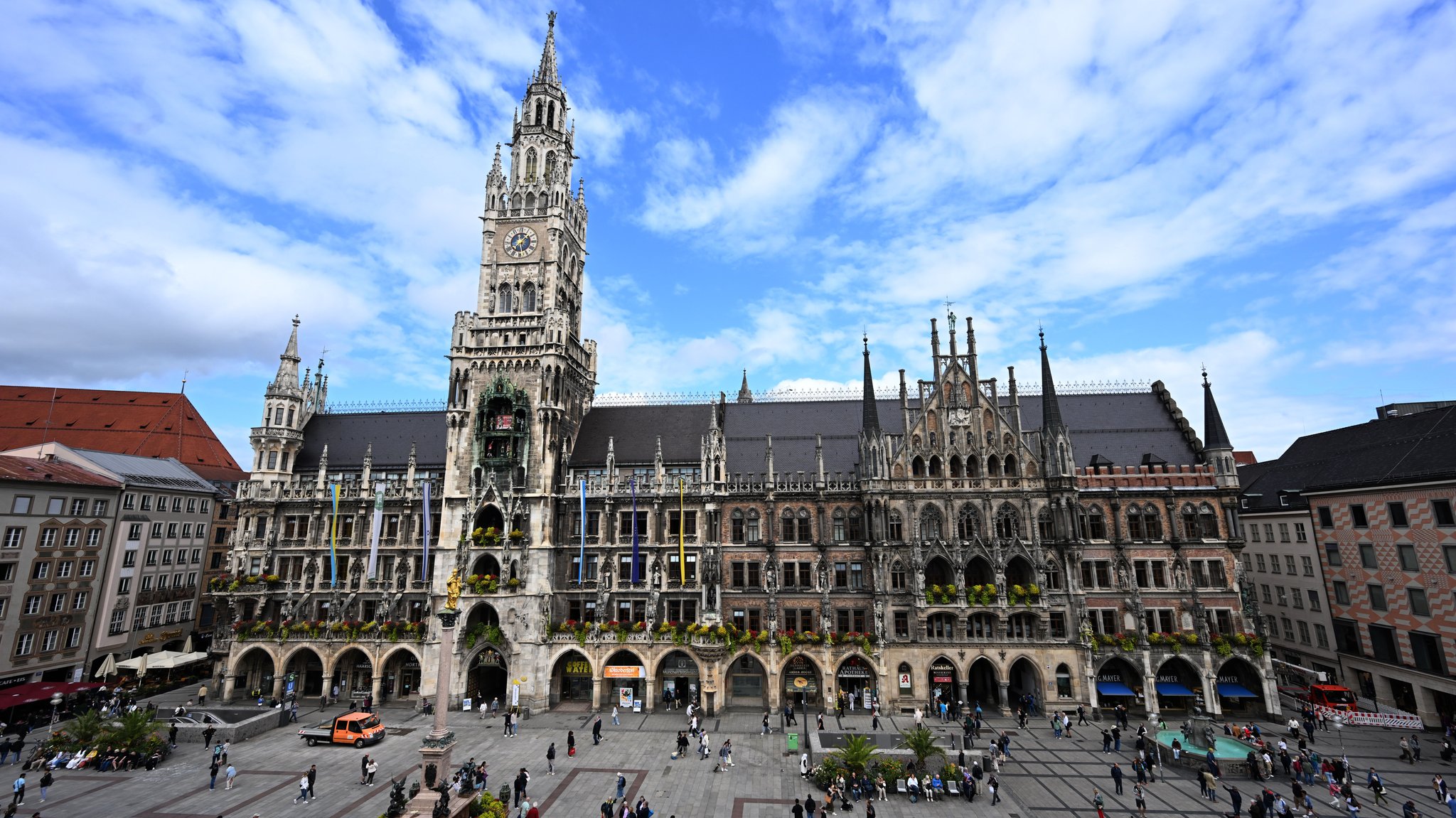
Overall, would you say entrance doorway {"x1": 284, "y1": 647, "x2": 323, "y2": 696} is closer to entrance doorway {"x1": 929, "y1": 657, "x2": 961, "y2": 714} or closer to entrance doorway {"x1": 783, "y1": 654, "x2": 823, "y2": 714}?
entrance doorway {"x1": 783, "y1": 654, "x2": 823, "y2": 714}

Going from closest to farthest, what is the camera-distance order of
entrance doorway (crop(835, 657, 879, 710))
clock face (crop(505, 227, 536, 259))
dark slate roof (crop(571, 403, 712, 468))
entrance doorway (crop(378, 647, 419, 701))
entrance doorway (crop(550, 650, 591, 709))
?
1. entrance doorway (crop(835, 657, 879, 710))
2. entrance doorway (crop(550, 650, 591, 709))
3. entrance doorway (crop(378, 647, 419, 701))
4. dark slate roof (crop(571, 403, 712, 468))
5. clock face (crop(505, 227, 536, 259))

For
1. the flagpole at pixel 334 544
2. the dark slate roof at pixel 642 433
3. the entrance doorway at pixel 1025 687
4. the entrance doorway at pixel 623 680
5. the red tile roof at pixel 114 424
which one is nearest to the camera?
the entrance doorway at pixel 1025 687

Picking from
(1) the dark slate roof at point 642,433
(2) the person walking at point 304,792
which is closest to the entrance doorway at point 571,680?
(1) the dark slate roof at point 642,433

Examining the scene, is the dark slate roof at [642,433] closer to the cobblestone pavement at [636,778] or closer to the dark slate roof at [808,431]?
the dark slate roof at [808,431]

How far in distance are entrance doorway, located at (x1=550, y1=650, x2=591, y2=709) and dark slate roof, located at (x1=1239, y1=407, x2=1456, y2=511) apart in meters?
62.7

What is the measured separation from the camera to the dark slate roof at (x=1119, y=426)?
54125 mm

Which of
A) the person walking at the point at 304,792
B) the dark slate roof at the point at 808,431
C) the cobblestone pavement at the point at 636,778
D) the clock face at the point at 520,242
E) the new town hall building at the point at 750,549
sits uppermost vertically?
the clock face at the point at 520,242

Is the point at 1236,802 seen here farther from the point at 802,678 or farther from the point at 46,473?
the point at 46,473

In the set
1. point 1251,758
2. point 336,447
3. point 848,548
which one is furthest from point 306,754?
point 1251,758

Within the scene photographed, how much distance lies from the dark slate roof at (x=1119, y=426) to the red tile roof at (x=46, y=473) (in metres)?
80.2

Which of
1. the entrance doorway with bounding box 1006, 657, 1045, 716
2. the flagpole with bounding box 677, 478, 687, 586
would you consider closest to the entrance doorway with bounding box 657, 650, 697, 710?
the flagpole with bounding box 677, 478, 687, 586

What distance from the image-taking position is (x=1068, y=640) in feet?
158

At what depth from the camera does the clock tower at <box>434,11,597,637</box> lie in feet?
176

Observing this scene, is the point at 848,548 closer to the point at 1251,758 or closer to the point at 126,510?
the point at 1251,758
